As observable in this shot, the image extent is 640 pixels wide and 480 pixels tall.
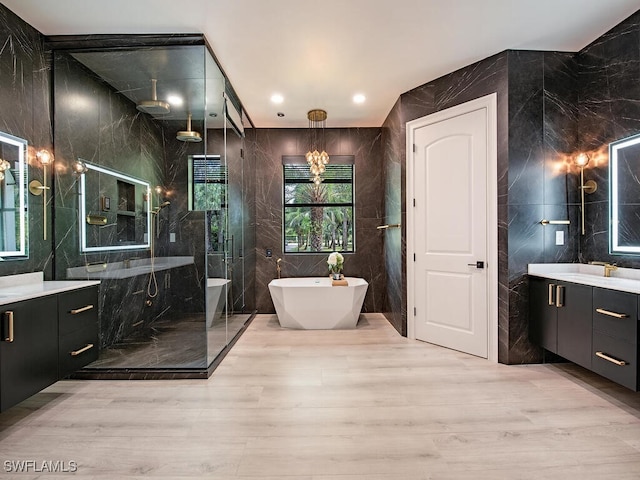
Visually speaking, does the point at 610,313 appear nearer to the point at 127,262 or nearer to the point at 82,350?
the point at 82,350

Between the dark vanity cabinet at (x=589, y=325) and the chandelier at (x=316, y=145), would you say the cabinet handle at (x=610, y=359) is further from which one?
the chandelier at (x=316, y=145)

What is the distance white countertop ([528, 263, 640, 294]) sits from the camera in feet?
7.51

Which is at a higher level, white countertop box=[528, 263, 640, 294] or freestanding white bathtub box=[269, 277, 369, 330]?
white countertop box=[528, 263, 640, 294]

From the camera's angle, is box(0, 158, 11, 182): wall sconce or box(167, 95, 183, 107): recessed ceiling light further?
box(167, 95, 183, 107): recessed ceiling light

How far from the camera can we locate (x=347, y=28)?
2.71m

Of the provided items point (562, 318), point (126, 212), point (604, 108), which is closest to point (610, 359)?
point (562, 318)

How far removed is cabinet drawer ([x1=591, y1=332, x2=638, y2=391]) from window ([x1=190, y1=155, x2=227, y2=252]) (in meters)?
3.16

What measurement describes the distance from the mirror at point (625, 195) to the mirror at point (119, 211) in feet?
13.2

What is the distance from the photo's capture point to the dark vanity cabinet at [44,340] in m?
1.88

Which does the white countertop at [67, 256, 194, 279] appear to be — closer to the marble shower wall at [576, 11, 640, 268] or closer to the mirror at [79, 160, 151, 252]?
the mirror at [79, 160, 151, 252]

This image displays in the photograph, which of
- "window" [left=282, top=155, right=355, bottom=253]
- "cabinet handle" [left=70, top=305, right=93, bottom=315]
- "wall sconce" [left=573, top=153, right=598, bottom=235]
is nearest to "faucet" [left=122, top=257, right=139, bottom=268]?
"cabinet handle" [left=70, top=305, right=93, bottom=315]

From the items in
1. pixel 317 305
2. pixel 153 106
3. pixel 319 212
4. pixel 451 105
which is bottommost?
pixel 317 305

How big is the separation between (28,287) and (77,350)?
554 millimetres

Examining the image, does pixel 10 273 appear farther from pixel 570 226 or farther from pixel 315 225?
pixel 570 226
